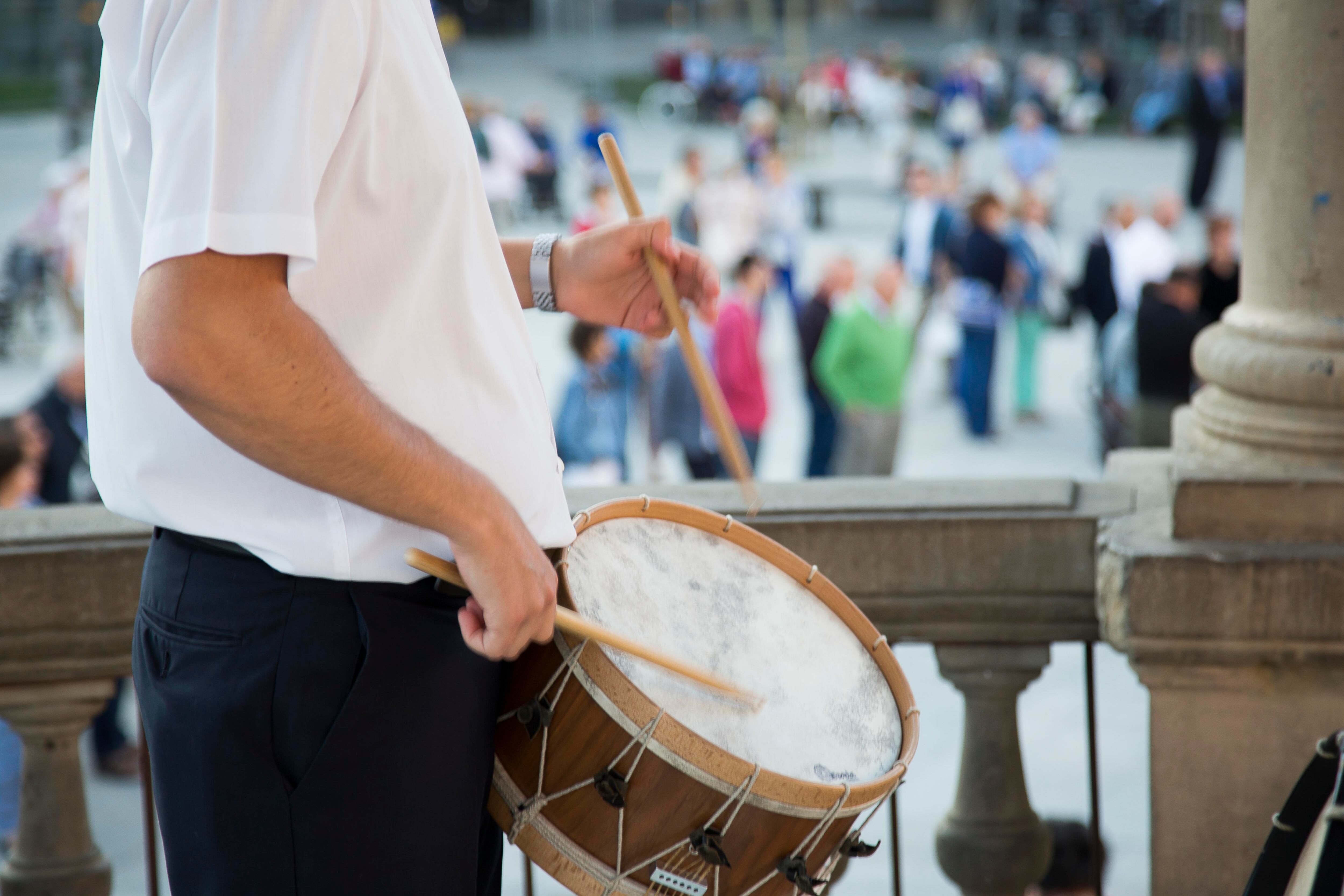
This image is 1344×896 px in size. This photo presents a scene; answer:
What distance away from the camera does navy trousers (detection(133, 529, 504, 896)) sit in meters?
1.33

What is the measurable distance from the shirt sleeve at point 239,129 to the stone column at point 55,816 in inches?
55.0

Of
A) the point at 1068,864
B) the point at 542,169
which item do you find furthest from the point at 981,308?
the point at 542,169

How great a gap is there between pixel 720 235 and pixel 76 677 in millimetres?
11243

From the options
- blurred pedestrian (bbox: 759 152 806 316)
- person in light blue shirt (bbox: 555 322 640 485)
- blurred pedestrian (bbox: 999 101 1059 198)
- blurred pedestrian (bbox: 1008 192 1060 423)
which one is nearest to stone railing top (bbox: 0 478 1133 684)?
person in light blue shirt (bbox: 555 322 640 485)

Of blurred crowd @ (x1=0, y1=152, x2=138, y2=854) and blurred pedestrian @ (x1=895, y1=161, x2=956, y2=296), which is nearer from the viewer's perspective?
blurred crowd @ (x1=0, y1=152, x2=138, y2=854)

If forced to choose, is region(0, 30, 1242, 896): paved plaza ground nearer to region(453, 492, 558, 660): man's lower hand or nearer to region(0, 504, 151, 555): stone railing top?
region(0, 504, 151, 555): stone railing top

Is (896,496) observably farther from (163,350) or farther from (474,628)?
(163,350)

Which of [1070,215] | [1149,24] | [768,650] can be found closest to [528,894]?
[768,650]

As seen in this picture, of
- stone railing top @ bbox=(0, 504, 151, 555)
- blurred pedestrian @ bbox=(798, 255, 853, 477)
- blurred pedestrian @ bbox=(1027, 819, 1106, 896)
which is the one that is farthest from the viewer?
blurred pedestrian @ bbox=(798, 255, 853, 477)

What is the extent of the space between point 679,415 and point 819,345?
1.30 meters

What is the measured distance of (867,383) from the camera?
839 centimetres

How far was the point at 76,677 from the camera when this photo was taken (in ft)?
7.45

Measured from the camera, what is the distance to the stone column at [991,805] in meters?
2.40

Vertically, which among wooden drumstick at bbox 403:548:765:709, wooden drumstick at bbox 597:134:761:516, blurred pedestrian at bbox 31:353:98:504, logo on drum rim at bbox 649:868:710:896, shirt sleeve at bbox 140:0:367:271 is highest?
shirt sleeve at bbox 140:0:367:271
